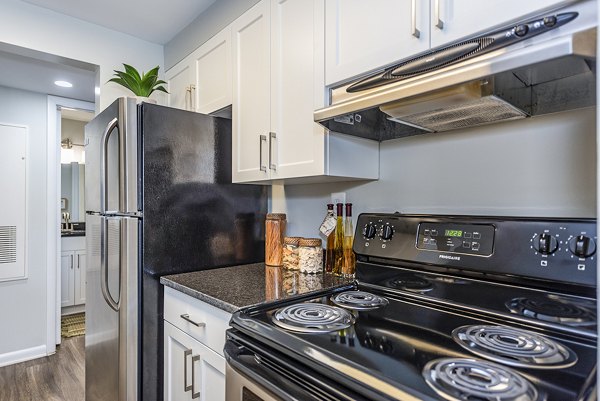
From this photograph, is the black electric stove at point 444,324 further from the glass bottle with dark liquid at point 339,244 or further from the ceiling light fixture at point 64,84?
the ceiling light fixture at point 64,84

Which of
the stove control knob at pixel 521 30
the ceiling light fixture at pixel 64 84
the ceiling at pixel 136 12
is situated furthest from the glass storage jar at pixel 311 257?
the ceiling light fixture at pixel 64 84

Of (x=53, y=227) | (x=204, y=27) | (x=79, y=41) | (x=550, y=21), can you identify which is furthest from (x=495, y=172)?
(x=53, y=227)

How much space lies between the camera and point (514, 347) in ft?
2.54

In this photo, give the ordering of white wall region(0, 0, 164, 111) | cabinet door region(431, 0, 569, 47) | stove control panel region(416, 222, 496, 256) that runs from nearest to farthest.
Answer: cabinet door region(431, 0, 569, 47) < stove control panel region(416, 222, 496, 256) < white wall region(0, 0, 164, 111)

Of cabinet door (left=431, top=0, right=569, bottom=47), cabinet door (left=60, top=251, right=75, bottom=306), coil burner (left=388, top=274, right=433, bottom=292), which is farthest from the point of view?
cabinet door (left=60, top=251, right=75, bottom=306)

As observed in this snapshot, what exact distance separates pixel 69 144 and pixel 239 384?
16.9ft

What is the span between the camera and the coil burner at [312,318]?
90 cm

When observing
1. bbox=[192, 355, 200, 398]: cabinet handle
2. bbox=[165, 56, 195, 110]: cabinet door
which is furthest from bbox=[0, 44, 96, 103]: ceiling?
bbox=[192, 355, 200, 398]: cabinet handle

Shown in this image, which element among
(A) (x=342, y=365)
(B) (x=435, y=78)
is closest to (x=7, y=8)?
(B) (x=435, y=78)

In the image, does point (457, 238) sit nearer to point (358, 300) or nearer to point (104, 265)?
point (358, 300)

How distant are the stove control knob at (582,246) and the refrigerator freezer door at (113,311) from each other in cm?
158

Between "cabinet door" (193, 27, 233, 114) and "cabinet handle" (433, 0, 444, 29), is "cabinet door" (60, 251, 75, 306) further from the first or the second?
"cabinet handle" (433, 0, 444, 29)

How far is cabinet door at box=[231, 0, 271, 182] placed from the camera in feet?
5.21

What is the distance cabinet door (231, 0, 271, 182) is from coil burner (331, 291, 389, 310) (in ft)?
2.15
